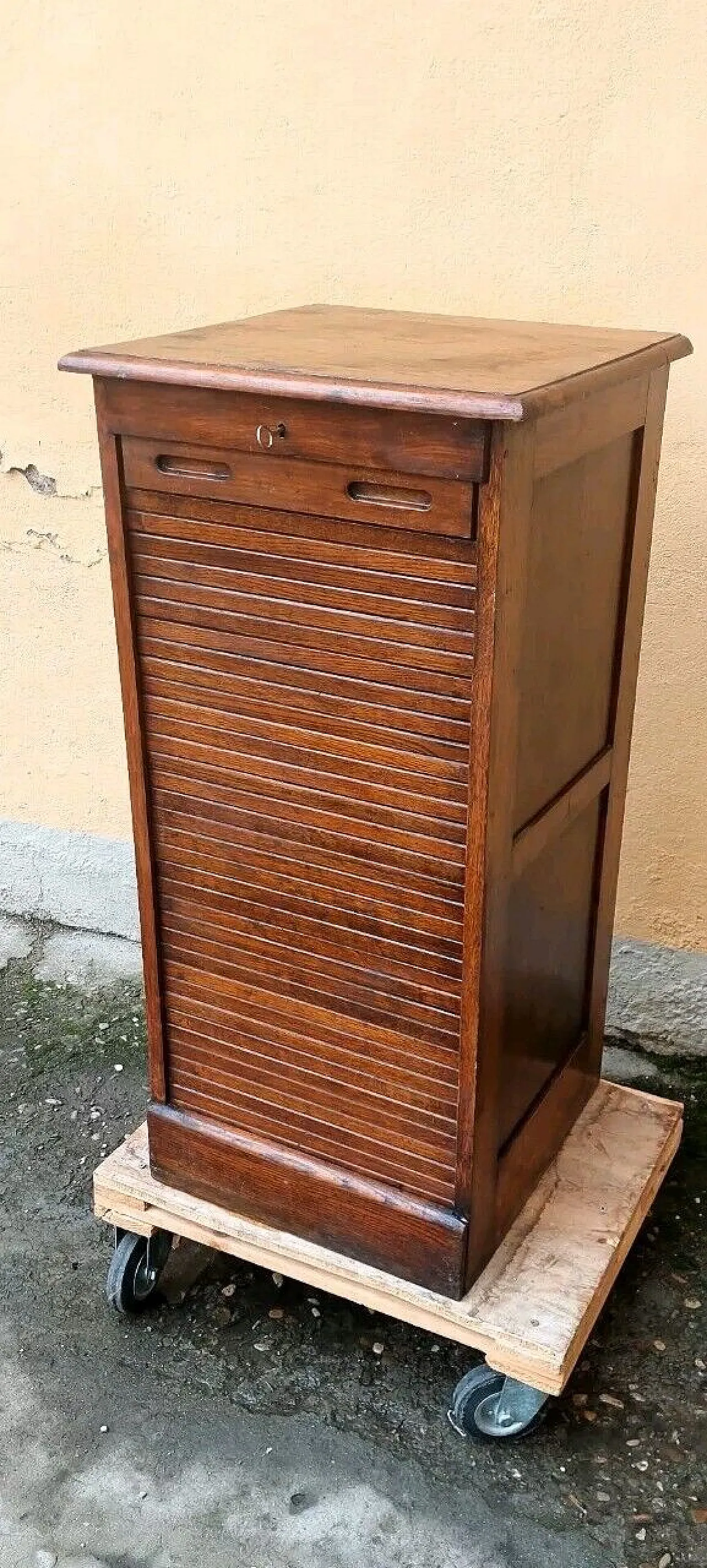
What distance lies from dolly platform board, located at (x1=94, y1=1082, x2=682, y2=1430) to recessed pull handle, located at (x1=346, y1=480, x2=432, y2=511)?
1.05 meters

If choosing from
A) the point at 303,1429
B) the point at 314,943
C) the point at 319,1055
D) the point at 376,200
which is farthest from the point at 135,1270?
the point at 376,200

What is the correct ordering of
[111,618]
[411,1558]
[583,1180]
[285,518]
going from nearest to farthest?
[285,518]
[411,1558]
[583,1180]
[111,618]

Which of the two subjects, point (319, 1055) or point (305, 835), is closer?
point (305, 835)

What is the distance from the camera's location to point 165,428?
1.60m

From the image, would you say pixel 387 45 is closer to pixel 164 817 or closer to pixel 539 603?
pixel 539 603

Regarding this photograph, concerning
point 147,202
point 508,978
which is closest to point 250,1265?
point 508,978

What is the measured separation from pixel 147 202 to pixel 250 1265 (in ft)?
6.06

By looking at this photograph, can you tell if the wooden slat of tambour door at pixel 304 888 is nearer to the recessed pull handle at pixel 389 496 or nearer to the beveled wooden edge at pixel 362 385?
the recessed pull handle at pixel 389 496

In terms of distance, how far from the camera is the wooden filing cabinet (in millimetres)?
1502

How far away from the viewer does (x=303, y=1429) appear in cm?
190

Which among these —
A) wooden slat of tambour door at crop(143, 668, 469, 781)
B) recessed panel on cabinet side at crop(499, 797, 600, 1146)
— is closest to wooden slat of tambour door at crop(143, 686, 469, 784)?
wooden slat of tambour door at crop(143, 668, 469, 781)

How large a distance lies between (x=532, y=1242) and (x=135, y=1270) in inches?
24.1

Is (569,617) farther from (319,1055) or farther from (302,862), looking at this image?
(319,1055)

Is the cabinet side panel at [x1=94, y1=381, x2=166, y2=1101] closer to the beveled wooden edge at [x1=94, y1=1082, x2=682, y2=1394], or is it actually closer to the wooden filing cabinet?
the wooden filing cabinet
